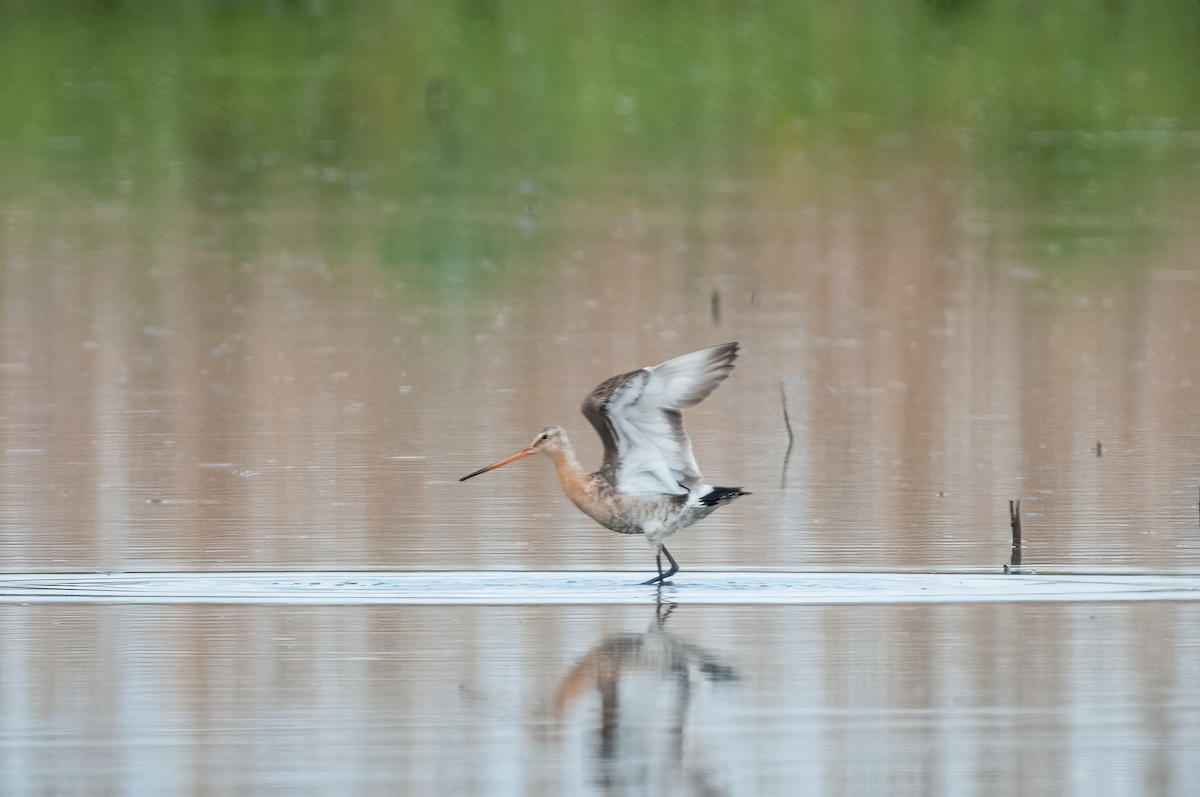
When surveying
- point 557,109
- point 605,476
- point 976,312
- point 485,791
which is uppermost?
point 557,109

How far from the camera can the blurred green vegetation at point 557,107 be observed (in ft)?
84.4

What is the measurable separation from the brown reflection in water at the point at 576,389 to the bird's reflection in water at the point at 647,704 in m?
1.86

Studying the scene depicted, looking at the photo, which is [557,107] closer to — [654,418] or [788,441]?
[788,441]

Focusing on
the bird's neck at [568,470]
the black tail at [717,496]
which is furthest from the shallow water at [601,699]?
the bird's neck at [568,470]

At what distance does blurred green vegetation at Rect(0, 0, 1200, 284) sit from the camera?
25.7 m

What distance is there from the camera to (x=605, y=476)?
10.1m

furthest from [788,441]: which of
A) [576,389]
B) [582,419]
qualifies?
[576,389]

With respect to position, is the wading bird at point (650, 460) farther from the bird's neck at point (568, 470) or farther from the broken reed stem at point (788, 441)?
the broken reed stem at point (788, 441)

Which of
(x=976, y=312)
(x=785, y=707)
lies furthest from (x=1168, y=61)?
(x=785, y=707)

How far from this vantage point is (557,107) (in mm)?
32938

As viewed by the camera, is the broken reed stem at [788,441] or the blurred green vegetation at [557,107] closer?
the broken reed stem at [788,441]

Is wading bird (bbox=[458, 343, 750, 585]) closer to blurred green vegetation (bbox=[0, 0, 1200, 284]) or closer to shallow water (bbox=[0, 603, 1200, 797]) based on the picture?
shallow water (bbox=[0, 603, 1200, 797])

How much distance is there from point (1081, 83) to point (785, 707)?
2869cm

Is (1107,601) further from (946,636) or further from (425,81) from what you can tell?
(425,81)
